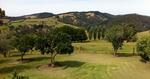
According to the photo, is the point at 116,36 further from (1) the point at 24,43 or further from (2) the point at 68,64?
(1) the point at 24,43

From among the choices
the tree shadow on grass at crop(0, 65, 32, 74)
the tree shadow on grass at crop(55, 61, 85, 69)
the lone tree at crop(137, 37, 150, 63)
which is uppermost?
the lone tree at crop(137, 37, 150, 63)

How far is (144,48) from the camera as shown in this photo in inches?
4050

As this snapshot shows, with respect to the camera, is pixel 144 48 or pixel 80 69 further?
pixel 144 48

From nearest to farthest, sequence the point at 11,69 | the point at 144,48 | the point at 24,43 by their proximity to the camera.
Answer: the point at 11,69
the point at 144,48
the point at 24,43

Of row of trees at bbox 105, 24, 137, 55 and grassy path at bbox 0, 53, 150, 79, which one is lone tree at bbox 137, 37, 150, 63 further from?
row of trees at bbox 105, 24, 137, 55

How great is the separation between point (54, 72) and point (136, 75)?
2417 cm

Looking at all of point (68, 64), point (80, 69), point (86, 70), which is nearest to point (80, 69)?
point (80, 69)

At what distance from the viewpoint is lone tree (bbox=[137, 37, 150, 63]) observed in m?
99.5

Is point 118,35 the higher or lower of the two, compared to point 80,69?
higher

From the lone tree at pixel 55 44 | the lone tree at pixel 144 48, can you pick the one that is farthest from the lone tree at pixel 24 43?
the lone tree at pixel 144 48

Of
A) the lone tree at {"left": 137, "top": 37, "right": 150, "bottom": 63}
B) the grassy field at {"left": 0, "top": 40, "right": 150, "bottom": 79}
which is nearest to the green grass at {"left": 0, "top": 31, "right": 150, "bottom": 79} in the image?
the grassy field at {"left": 0, "top": 40, "right": 150, "bottom": 79}

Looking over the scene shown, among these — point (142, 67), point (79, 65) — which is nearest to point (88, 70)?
point (79, 65)

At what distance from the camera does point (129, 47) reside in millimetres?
160250

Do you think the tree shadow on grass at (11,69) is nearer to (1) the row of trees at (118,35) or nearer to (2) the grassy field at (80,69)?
(2) the grassy field at (80,69)
